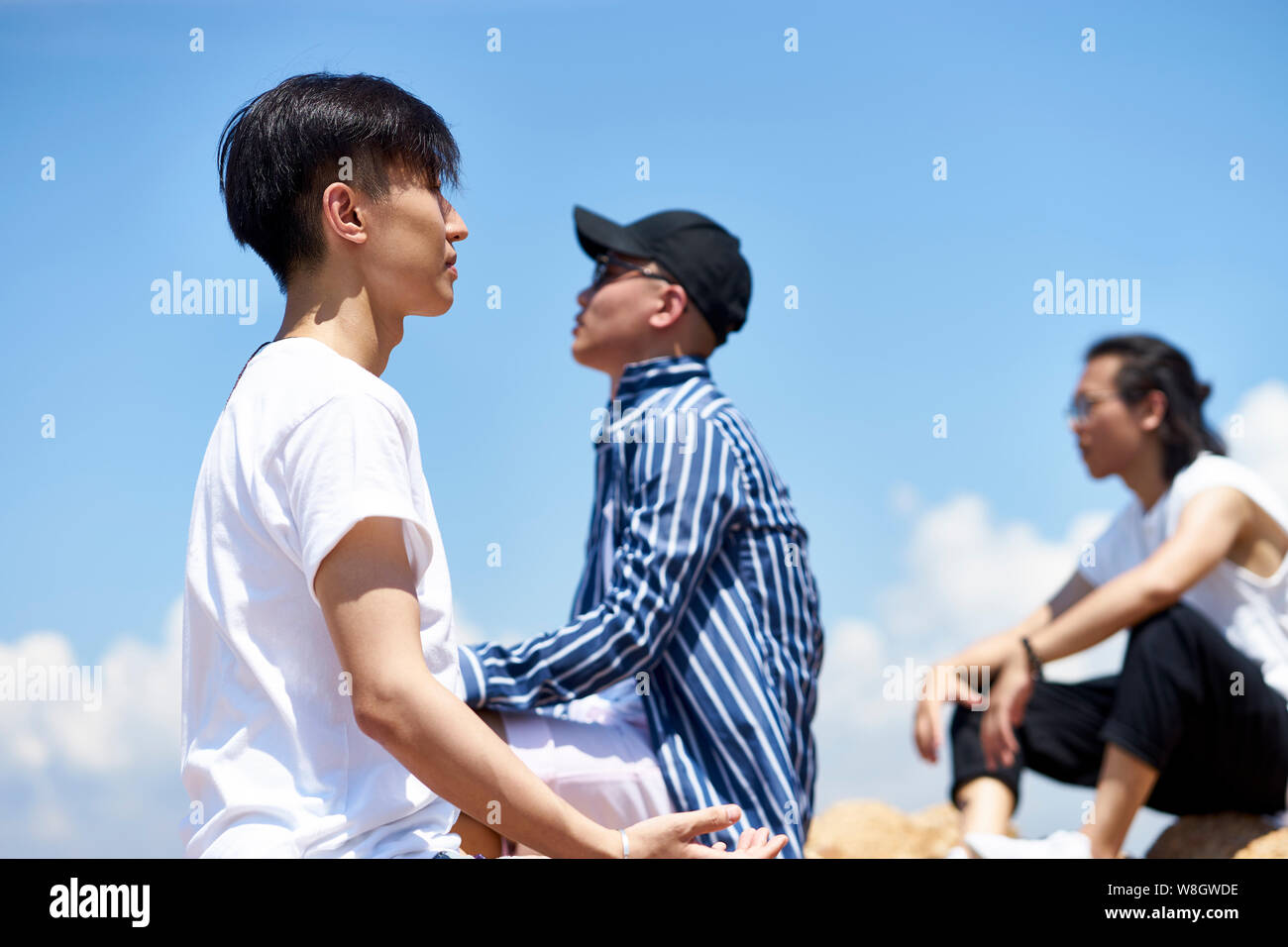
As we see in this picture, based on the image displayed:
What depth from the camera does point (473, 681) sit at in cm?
225

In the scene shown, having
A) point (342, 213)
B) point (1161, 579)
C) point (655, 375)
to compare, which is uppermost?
point (655, 375)

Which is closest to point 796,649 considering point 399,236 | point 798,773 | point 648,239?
point 798,773

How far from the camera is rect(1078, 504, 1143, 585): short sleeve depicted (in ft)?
11.8

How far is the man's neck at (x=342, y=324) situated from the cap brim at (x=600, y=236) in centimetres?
168

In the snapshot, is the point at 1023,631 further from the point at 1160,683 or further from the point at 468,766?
the point at 468,766

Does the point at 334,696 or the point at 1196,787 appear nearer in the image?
the point at 334,696

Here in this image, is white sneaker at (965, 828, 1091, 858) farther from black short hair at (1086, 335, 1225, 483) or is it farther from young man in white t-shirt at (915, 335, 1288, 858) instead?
black short hair at (1086, 335, 1225, 483)

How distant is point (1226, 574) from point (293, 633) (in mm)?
2638

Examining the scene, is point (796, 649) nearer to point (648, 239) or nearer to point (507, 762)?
point (648, 239)

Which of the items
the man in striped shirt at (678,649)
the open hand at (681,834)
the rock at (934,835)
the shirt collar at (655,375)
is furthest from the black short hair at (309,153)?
the rock at (934,835)

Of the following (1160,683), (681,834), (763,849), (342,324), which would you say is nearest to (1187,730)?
(1160,683)

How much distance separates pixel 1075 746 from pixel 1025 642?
30 cm

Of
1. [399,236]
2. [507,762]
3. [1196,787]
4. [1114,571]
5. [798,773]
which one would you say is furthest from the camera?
[1114,571]

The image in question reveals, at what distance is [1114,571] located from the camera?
11.9 feet
